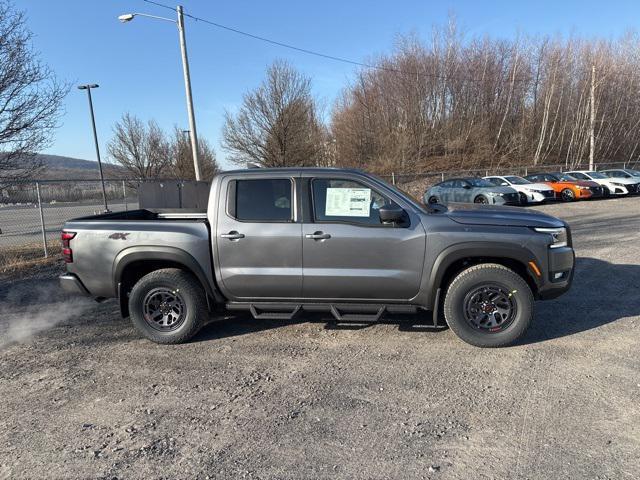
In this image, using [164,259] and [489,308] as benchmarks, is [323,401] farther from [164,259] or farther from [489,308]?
[164,259]

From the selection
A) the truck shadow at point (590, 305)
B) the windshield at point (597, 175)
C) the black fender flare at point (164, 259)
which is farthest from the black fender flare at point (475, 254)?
the windshield at point (597, 175)

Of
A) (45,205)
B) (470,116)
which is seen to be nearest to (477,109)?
(470,116)

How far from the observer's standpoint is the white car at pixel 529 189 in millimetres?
20109

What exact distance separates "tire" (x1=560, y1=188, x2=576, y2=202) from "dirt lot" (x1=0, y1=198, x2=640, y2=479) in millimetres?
17712

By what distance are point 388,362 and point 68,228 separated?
3749 mm

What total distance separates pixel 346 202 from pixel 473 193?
16377 mm

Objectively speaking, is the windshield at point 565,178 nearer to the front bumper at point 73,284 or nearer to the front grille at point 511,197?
the front grille at point 511,197

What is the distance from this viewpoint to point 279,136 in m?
31.4

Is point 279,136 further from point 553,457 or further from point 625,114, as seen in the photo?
point 625,114

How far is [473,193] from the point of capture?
64.1ft

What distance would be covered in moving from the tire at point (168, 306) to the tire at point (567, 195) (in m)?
21.1

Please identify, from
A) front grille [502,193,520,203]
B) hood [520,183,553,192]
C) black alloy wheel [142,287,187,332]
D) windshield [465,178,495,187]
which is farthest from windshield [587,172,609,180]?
black alloy wheel [142,287,187,332]

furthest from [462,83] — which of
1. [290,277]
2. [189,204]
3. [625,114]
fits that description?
[290,277]

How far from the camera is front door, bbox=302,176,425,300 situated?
4.43 metres
